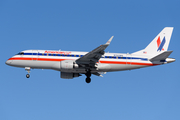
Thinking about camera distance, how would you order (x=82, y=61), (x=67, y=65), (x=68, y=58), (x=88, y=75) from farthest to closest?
(x=88, y=75)
(x=68, y=58)
(x=82, y=61)
(x=67, y=65)

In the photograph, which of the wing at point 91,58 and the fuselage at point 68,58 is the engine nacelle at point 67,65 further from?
the wing at point 91,58

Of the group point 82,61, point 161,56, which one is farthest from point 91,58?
point 161,56

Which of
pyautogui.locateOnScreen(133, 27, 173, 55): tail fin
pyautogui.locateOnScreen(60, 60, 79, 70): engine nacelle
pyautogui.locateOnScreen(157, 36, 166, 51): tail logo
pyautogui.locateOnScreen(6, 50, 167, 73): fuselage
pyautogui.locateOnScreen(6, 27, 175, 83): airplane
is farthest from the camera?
pyautogui.locateOnScreen(157, 36, 166, 51): tail logo

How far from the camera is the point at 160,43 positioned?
49656mm

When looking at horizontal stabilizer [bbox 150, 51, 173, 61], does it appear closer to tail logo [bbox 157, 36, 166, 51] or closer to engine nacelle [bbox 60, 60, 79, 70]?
tail logo [bbox 157, 36, 166, 51]

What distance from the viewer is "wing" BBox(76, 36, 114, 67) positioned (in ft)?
136

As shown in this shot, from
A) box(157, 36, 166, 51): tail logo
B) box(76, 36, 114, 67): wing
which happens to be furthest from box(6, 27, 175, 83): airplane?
box(157, 36, 166, 51): tail logo

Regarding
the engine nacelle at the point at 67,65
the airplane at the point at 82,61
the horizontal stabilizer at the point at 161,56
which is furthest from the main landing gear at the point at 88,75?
the horizontal stabilizer at the point at 161,56

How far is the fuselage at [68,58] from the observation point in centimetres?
4462

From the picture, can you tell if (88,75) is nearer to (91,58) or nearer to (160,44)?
(91,58)

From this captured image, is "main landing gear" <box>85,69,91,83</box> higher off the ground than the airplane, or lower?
lower

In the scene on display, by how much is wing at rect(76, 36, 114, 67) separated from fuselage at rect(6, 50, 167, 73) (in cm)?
101

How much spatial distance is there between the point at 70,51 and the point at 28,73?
7537mm

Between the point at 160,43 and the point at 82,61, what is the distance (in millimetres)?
14866
